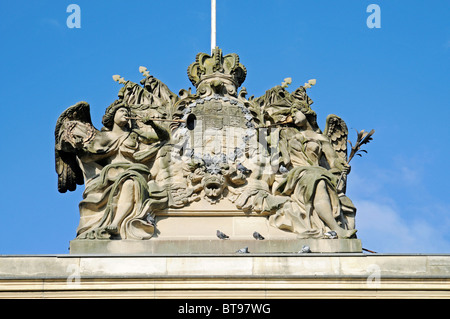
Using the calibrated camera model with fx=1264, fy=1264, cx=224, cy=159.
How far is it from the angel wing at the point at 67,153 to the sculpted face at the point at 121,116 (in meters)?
0.63

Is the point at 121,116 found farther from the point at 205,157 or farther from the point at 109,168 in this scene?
the point at 205,157

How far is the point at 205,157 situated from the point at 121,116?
2.09 metres

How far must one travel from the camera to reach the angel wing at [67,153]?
89.9 feet

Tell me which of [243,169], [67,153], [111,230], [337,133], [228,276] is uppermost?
[337,133]

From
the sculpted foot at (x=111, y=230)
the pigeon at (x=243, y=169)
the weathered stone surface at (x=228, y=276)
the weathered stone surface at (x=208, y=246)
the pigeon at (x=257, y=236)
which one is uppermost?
the pigeon at (x=243, y=169)

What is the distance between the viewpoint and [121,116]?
1086 inches

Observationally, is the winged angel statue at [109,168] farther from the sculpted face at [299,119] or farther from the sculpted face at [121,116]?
the sculpted face at [299,119]

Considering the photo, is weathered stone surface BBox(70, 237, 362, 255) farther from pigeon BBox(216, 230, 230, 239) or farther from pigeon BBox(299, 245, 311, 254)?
pigeon BBox(299, 245, 311, 254)

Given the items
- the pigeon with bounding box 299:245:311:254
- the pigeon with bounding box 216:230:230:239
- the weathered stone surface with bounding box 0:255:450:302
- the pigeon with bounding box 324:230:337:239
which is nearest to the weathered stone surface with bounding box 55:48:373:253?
the pigeon with bounding box 324:230:337:239

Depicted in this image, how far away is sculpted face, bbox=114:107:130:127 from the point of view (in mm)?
27547

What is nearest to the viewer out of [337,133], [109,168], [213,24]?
[109,168]

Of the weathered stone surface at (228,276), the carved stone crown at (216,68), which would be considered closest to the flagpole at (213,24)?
the carved stone crown at (216,68)

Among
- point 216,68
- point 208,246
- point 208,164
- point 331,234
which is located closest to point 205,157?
point 208,164
